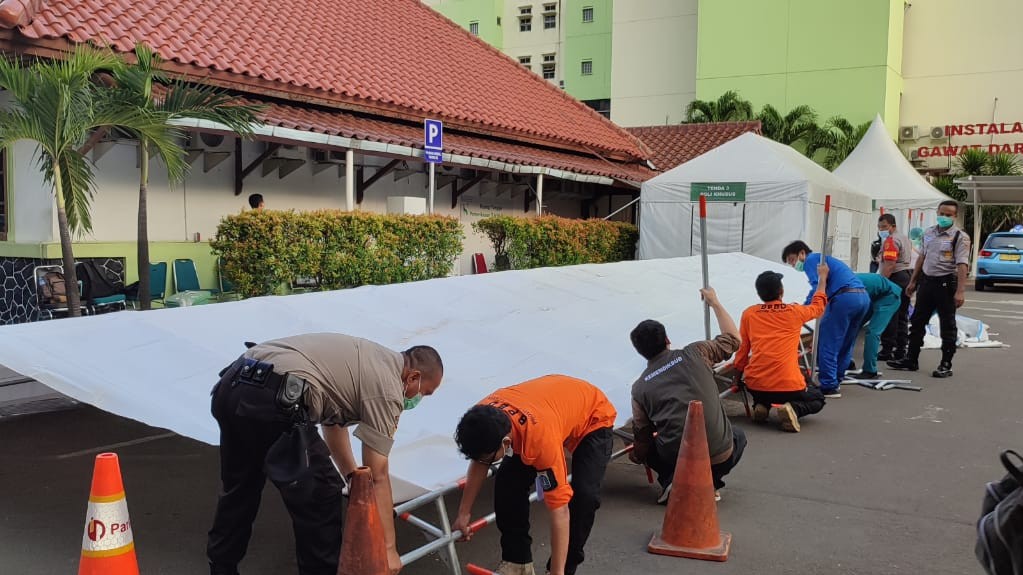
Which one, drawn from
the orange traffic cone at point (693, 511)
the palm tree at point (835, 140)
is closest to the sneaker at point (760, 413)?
the orange traffic cone at point (693, 511)

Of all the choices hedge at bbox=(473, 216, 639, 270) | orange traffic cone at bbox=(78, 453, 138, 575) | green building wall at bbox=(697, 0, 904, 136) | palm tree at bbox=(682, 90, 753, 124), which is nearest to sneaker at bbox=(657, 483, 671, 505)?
orange traffic cone at bbox=(78, 453, 138, 575)

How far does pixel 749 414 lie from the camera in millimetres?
7820

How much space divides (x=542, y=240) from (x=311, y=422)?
10.8 m

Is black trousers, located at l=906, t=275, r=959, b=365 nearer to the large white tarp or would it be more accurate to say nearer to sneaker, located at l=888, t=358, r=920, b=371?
sneaker, located at l=888, t=358, r=920, b=371

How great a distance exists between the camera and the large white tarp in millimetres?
4211

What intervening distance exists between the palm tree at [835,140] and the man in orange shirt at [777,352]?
2722 centimetres

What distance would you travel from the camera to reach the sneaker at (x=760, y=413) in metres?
7.58

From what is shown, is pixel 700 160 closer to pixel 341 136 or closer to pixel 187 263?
pixel 341 136

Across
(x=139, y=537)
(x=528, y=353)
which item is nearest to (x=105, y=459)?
(x=139, y=537)

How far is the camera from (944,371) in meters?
10.2

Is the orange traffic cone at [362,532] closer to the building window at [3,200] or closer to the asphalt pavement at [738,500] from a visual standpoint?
the asphalt pavement at [738,500]

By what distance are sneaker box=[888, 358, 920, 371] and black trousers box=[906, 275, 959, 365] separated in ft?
1.59

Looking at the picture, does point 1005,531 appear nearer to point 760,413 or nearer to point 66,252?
point 760,413

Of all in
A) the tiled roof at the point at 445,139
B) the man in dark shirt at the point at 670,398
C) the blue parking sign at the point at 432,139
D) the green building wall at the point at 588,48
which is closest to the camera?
the man in dark shirt at the point at 670,398
